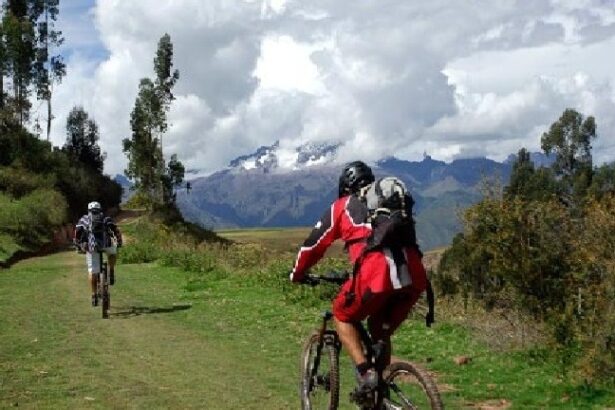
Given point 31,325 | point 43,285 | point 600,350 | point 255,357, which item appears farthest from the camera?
point 43,285

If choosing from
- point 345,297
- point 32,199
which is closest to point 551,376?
point 345,297

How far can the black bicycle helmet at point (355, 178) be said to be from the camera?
6.68m

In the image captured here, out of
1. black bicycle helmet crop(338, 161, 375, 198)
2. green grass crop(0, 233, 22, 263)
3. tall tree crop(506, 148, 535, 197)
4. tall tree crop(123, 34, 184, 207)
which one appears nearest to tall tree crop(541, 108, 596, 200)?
tall tree crop(506, 148, 535, 197)

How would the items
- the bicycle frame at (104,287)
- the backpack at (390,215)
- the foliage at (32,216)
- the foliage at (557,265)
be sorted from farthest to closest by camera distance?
the foliage at (32,216) → the bicycle frame at (104,287) → the foliage at (557,265) → the backpack at (390,215)

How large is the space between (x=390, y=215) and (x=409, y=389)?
1.46m

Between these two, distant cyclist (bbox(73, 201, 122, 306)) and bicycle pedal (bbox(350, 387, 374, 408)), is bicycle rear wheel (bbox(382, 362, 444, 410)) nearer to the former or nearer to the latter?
bicycle pedal (bbox(350, 387, 374, 408))

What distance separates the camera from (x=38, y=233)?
43.3 meters

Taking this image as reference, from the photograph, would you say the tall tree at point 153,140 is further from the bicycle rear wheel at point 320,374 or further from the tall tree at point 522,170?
the bicycle rear wheel at point 320,374

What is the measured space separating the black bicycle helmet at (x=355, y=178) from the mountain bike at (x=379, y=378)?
2.78 ft

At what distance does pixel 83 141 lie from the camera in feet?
271

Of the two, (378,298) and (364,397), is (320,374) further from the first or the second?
(378,298)

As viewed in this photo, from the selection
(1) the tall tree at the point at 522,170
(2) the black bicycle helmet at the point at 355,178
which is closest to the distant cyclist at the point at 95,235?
(2) the black bicycle helmet at the point at 355,178

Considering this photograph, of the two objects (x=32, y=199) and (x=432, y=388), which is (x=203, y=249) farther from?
(x=432, y=388)

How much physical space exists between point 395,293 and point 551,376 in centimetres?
552
